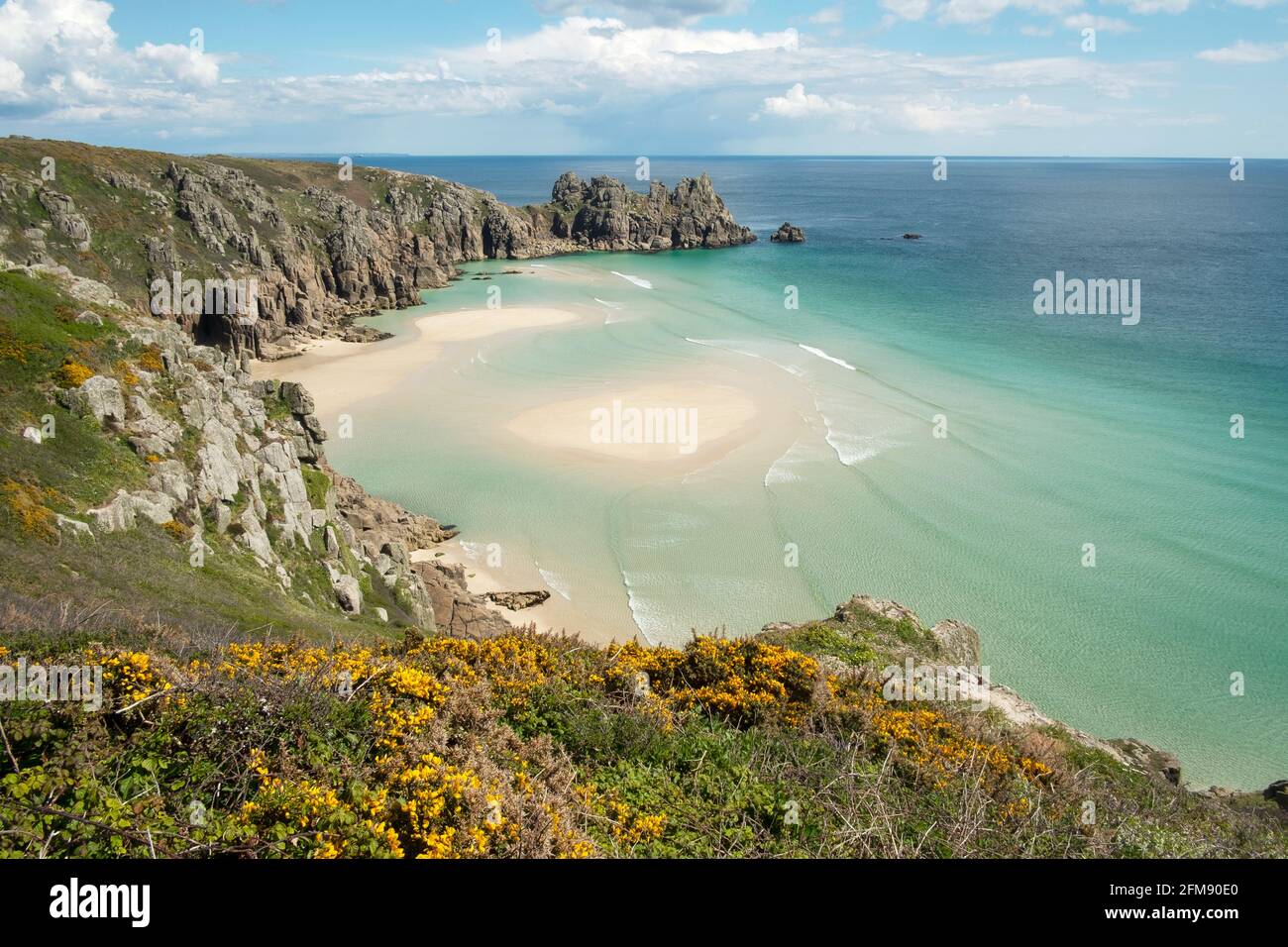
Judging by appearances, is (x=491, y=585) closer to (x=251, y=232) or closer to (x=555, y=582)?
(x=555, y=582)

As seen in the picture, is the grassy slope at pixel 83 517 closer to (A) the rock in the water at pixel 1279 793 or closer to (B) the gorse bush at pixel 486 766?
(B) the gorse bush at pixel 486 766

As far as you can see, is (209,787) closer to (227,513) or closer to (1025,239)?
(227,513)

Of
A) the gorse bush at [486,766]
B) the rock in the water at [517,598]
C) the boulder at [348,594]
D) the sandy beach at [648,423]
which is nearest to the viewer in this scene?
the gorse bush at [486,766]

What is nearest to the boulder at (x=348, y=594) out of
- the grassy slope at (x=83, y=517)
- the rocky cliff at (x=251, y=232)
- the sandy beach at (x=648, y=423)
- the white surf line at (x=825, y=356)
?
the grassy slope at (x=83, y=517)

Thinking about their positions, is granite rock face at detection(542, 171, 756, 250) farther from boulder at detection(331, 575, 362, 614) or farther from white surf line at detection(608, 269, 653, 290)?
boulder at detection(331, 575, 362, 614)

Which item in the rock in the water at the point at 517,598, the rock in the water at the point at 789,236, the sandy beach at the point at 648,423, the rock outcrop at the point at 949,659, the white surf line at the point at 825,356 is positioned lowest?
the rock in the water at the point at 517,598

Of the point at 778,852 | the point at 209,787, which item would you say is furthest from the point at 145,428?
the point at 778,852

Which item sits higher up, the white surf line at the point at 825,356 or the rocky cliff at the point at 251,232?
the rocky cliff at the point at 251,232

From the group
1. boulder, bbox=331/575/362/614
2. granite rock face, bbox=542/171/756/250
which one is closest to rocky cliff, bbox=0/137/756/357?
granite rock face, bbox=542/171/756/250
